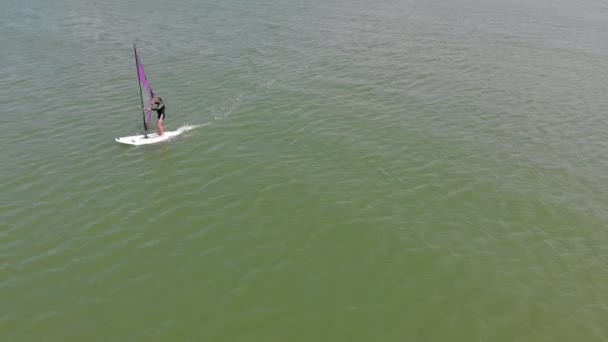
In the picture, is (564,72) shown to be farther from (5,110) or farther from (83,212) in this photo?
(5,110)

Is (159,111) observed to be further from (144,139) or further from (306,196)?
(306,196)

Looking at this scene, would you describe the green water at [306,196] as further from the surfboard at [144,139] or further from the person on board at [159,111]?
the person on board at [159,111]

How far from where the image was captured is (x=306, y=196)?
21797mm

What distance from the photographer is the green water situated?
1563 cm

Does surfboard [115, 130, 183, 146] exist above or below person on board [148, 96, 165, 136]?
below

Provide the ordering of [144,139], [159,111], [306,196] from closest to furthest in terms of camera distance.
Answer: [306,196] → [144,139] → [159,111]

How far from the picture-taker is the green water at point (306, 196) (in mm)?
15633

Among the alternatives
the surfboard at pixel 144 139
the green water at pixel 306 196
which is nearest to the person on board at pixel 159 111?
the surfboard at pixel 144 139

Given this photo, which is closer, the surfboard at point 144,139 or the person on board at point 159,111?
the surfboard at point 144,139

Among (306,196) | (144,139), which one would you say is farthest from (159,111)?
(306,196)

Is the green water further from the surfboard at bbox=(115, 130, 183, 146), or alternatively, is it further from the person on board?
the person on board

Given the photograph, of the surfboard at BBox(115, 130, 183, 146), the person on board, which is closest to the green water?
the surfboard at BBox(115, 130, 183, 146)

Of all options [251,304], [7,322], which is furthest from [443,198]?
[7,322]

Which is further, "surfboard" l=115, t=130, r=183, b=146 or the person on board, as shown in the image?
the person on board
